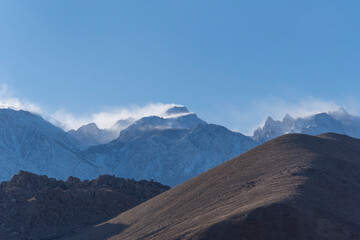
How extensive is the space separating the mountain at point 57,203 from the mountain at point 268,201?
9.22 meters

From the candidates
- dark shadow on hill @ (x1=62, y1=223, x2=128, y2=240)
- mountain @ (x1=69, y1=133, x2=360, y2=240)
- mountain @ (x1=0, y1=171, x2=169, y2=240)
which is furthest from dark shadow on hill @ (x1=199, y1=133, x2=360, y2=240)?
mountain @ (x1=0, y1=171, x2=169, y2=240)

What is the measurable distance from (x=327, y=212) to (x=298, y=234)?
455 cm

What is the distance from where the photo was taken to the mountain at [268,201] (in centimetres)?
4422

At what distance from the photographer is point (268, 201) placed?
154 ft

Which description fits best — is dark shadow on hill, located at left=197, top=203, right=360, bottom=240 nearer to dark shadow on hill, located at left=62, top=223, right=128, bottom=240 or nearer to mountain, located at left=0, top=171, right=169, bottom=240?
dark shadow on hill, located at left=62, top=223, right=128, bottom=240

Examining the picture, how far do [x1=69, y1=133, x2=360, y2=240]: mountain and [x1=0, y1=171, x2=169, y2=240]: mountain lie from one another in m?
9.22

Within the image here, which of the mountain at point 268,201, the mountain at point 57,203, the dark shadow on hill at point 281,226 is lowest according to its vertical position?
the dark shadow on hill at point 281,226

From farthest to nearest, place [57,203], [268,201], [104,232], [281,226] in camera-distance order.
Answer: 1. [57,203]
2. [104,232]
3. [268,201]
4. [281,226]

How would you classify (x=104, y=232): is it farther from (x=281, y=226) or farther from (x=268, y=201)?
(x=281, y=226)

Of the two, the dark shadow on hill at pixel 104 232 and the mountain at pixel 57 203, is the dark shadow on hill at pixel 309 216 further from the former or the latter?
the mountain at pixel 57 203

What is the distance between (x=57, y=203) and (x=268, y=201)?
4735 centimetres

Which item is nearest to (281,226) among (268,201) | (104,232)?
(268,201)

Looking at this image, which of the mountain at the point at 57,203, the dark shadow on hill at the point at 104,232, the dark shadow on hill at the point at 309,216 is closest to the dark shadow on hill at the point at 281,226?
the dark shadow on hill at the point at 309,216

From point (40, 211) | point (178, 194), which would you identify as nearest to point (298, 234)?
point (178, 194)
